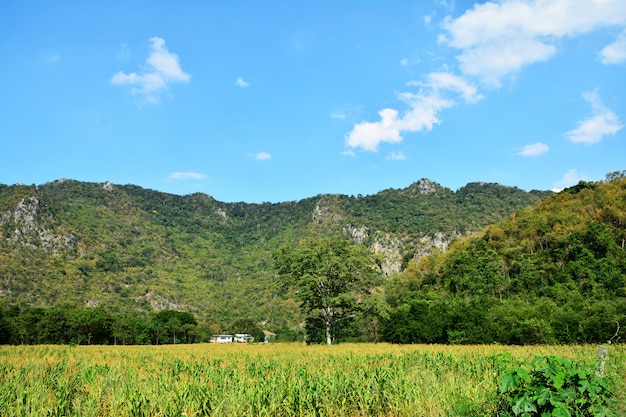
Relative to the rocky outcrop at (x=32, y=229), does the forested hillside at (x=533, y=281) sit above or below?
below

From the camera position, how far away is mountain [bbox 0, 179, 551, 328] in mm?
113188

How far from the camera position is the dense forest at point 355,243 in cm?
4291

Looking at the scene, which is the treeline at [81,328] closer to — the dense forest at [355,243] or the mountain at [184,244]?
the dense forest at [355,243]

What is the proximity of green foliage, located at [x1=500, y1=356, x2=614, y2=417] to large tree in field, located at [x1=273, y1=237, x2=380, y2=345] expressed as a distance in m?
31.1

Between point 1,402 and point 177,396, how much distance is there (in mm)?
2757

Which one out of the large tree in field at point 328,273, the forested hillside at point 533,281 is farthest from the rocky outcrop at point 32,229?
the large tree in field at point 328,273

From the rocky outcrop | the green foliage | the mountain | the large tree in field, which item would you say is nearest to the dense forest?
the rocky outcrop

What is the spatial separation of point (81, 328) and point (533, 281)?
65330mm

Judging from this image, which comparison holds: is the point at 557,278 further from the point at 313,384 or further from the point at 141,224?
the point at 141,224

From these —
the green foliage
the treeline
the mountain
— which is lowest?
the treeline

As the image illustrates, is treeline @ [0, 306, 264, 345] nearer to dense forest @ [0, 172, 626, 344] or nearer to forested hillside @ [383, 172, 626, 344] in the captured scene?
dense forest @ [0, 172, 626, 344]

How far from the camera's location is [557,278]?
5672 cm

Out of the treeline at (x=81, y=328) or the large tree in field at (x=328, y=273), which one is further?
the treeline at (x=81, y=328)

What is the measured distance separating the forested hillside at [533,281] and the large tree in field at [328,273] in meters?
6.98
